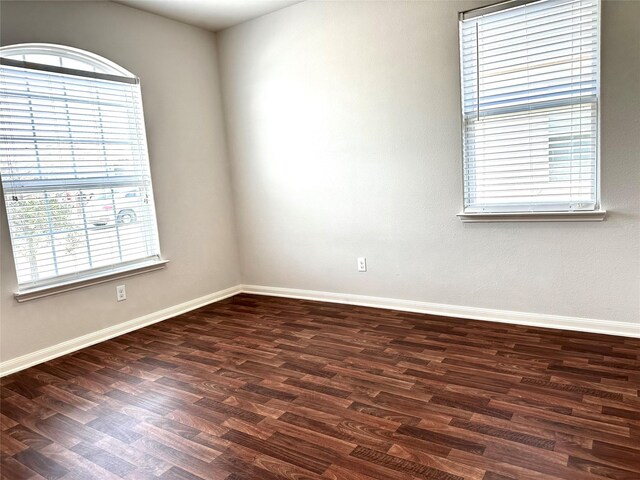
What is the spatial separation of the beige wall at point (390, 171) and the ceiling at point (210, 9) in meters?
0.12

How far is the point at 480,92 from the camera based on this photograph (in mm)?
3156

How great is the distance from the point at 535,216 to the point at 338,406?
1.84m

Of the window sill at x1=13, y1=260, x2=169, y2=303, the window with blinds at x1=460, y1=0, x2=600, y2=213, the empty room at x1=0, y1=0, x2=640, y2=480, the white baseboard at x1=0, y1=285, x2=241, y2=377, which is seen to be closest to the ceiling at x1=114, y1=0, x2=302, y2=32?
the empty room at x1=0, y1=0, x2=640, y2=480

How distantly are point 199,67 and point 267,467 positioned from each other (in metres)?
3.56

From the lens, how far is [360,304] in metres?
3.94

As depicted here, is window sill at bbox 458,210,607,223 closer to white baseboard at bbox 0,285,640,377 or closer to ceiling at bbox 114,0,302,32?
white baseboard at bbox 0,285,640,377

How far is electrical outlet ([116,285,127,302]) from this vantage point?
359 centimetres

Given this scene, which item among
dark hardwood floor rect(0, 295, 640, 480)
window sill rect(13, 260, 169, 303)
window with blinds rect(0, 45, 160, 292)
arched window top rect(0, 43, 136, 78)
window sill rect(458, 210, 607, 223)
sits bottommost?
dark hardwood floor rect(0, 295, 640, 480)

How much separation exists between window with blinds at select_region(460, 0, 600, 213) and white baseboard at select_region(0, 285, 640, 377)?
75 centimetres

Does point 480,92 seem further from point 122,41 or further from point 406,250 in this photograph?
point 122,41

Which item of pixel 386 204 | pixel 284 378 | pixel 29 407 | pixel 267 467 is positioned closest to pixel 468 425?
pixel 267 467

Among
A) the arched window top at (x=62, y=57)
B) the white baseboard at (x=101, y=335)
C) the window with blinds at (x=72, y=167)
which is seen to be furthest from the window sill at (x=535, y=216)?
the arched window top at (x=62, y=57)

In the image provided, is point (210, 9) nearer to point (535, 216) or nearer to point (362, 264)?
point (362, 264)

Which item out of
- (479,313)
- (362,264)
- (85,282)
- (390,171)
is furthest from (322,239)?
(85,282)
